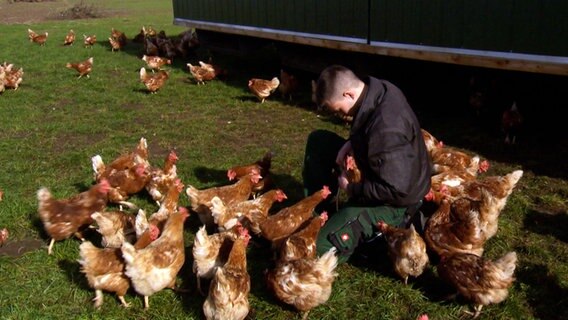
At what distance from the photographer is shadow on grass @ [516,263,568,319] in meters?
3.57

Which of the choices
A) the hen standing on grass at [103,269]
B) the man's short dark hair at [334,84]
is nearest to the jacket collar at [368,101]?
the man's short dark hair at [334,84]

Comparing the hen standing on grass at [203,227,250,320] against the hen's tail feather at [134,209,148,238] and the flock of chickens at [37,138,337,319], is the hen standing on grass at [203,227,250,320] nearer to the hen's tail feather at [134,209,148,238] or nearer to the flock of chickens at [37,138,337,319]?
the flock of chickens at [37,138,337,319]

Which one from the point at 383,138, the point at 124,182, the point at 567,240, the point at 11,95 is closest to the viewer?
the point at 383,138

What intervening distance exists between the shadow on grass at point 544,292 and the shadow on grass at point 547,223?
648mm

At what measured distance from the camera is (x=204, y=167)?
6418 millimetres

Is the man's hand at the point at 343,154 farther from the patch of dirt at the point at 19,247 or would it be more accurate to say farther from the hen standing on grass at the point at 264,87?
the hen standing on grass at the point at 264,87

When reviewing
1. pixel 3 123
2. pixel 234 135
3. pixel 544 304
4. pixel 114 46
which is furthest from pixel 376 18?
pixel 114 46

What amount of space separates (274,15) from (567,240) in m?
7.81

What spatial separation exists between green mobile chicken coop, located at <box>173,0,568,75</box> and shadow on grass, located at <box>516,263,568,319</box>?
2789mm

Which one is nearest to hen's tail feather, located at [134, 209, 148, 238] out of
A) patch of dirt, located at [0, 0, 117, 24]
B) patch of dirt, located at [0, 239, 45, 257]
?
patch of dirt, located at [0, 239, 45, 257]

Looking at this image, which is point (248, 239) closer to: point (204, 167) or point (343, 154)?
point (343, 154)

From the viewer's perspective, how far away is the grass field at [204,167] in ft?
12.3

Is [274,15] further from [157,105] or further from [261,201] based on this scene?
[261,201]

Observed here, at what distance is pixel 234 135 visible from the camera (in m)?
7.75
